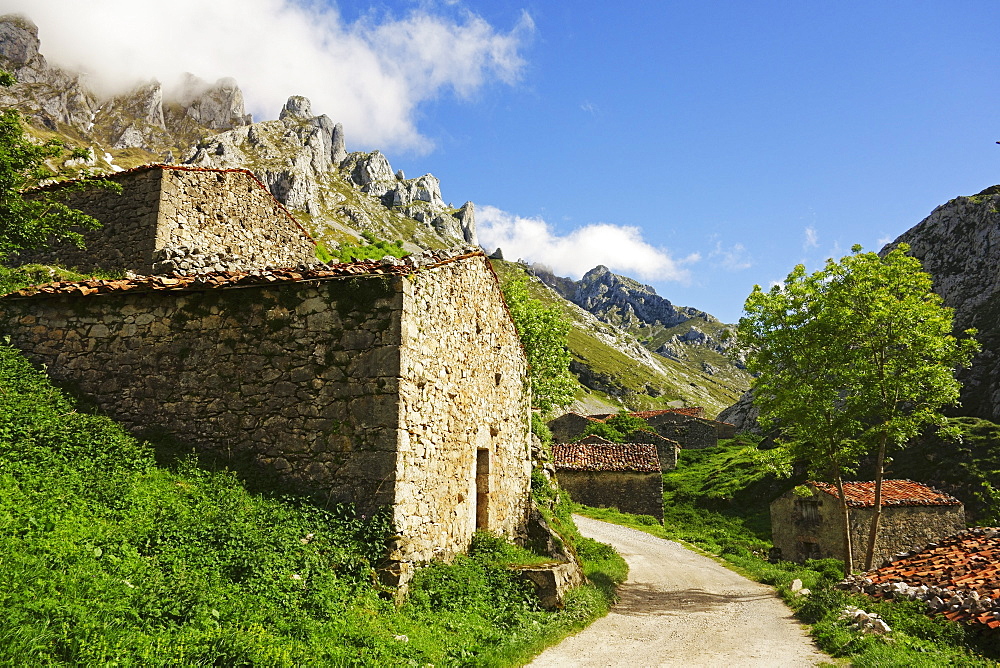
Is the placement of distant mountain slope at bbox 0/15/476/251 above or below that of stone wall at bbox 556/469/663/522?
above

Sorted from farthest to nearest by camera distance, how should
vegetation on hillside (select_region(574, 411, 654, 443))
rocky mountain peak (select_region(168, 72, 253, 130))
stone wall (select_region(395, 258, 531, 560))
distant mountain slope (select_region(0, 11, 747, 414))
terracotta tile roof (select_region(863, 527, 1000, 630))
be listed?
rocky mountain peak (select_region(168, 72, 253, 130))
distant mountain slope (select_region(0, 11, 747, 414))
vegetation on hillside (select_region(574, 411, 654, 443))
terracotta tile roof (select_region(863, 527, 1000, 630))
stone wall (select_region(395, 258, 531, 560))

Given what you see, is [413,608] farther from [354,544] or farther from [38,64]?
[38,64]

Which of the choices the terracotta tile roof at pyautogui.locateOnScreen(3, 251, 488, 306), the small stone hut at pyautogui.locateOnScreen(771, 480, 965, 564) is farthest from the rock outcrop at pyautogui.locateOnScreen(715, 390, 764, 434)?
the terracotta tile roof at pyautogui.locateOnScreen(3, 251, 488, 306)

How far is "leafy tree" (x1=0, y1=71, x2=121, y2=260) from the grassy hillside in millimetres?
68413

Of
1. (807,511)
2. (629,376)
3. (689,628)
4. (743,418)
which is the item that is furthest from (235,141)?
(689,628)

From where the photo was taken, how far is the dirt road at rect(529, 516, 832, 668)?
8094mm

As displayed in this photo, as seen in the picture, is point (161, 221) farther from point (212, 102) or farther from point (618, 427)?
point (212, 102)

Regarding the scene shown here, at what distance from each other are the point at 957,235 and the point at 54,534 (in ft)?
163

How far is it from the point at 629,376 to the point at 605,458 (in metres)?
90.3

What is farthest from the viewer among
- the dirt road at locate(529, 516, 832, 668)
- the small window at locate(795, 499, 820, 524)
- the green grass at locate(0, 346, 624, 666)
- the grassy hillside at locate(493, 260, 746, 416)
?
the grassy hillside at locate(493, 260, 746, 416)

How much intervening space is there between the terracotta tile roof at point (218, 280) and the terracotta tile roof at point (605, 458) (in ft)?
74.3

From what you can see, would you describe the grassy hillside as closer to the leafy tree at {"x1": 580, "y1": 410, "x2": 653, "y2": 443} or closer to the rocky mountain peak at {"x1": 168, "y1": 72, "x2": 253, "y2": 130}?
the leafy tree at {"x1": 580, "y1": 410, "x2": 653, "y2": 443}

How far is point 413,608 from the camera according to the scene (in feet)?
24.5

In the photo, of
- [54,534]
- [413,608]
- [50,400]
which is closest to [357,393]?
[413,608]
